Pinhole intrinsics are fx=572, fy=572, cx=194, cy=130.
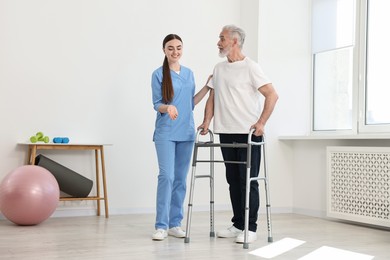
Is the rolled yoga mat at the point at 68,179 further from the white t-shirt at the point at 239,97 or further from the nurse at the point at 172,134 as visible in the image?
the white t-shirt at the point at 239,97

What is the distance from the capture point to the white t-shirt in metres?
3.86

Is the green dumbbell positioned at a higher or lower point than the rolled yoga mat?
higher

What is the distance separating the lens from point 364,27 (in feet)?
17.3

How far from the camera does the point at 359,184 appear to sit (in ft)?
16.4

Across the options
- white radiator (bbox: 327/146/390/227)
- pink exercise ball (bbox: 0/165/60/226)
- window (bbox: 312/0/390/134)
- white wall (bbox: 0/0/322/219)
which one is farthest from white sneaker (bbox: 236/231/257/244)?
white wall (bbox: 0/0/322/219)

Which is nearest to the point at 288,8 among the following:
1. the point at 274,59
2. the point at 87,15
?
the point at 274,59

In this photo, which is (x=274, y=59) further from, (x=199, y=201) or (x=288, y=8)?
(x=199, y=201)

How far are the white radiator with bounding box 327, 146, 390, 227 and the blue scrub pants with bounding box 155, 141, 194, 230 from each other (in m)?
1.69

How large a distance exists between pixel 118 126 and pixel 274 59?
5.93 feet

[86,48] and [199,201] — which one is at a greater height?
[86,48]

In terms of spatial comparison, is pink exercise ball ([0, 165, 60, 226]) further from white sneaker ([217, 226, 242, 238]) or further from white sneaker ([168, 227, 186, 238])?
white sneaker ([217, 226, 242, 238])

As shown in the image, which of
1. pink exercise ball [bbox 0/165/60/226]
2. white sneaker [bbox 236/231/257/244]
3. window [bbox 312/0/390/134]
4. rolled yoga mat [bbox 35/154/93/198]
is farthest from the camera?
window [bbox 312/0/390/134]

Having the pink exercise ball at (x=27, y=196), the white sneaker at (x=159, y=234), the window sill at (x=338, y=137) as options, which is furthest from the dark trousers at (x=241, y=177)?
the pink exercise ball at (x=27, y=196)

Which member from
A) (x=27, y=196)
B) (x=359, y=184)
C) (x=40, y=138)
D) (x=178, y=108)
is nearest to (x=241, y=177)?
A: (x=178, y=108)
